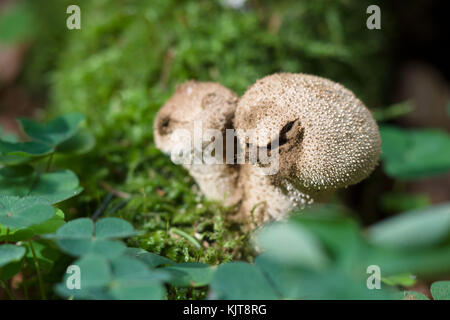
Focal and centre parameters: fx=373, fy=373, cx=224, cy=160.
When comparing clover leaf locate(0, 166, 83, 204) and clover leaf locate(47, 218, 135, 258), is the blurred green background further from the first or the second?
clover leaf locate(47, 218, 135, 258)

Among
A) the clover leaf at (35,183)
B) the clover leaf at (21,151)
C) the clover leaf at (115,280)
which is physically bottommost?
the clover leaf at (115,280)

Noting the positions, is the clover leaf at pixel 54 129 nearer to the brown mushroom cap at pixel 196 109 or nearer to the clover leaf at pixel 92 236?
the brown mushroom cap at pixel 196 109

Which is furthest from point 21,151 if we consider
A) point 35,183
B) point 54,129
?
point 54,129

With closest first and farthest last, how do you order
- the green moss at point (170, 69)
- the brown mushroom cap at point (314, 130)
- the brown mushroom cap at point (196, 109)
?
the brown mushroom cap at point (314, 130)
the brown mushroom cap at point (196, 109)
the green moss at point (170, 69)

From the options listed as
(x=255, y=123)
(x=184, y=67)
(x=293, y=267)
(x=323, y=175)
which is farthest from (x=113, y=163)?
(x=293, y=267)

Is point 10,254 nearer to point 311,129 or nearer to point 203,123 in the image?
point 203,123

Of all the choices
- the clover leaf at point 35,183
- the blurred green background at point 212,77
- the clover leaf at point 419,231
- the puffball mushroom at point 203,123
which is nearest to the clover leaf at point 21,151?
the clover leaf at point 35,183
